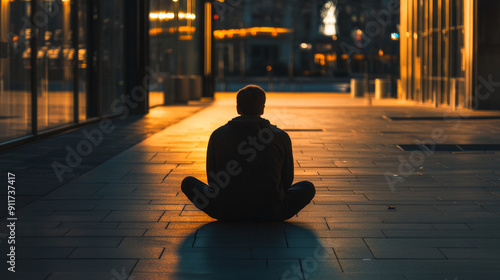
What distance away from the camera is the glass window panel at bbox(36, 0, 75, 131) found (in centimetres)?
1577

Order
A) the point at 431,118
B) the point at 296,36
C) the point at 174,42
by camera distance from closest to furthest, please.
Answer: the point at 431,118
the point at 174,42
the point at 296,36

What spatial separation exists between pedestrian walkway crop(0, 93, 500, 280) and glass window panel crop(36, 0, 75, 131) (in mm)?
3663

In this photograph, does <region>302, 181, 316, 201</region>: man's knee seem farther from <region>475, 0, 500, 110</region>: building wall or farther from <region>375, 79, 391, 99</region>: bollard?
<region>375, 79, 391, 99</region>: bollard

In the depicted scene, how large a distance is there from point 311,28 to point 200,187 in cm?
7704

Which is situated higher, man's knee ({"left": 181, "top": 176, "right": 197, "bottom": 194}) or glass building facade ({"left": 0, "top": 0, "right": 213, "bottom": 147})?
glass building facade ({"left": 0, "top": 0, "right": 213, "bottom": 147})

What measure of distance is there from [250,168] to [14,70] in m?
8.24

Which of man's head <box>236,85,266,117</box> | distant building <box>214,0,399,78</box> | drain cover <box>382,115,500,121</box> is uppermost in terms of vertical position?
distant building <box>214,0,399,78</box>

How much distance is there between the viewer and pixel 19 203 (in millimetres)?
8195

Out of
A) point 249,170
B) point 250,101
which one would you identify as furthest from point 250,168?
point 250,101

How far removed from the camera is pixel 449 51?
94.9 feet

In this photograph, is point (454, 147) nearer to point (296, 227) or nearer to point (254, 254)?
point (296, 227)

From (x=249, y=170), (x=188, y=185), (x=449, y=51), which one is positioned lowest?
(x=188, y=185)

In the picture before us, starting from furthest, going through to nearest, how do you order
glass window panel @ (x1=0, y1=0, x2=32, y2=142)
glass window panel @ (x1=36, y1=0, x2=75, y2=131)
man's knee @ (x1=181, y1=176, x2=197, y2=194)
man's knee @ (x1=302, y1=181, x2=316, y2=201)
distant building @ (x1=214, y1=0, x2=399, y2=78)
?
distant building @ (x1=214, y1=0, x2=399, y2=78) → glass window panel @ (x1=36, y1=0, x2=75, y2=131) → glass window panel @ (x1=0, y1=0, x2=32, y2=142) → man's knee @ (x1=181, y1=176, x2=197, y2=194) → man's knee @ (x1=302, y1=181, x2=316, y2=201)

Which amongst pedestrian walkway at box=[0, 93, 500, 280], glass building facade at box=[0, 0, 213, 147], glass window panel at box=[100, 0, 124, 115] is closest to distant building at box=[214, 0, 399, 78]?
glass building facade at box=[0, 0, 213, 147]
